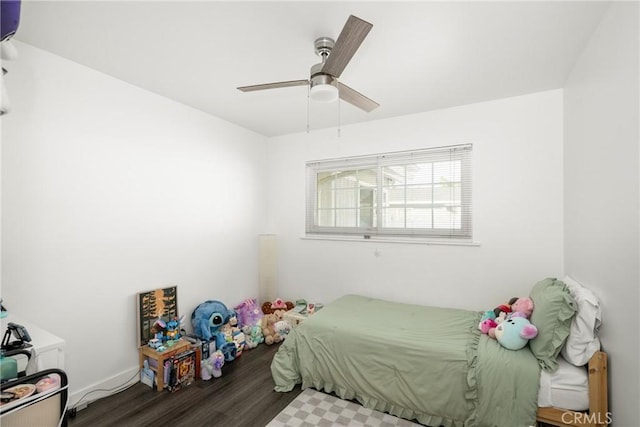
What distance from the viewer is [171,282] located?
2898 mm

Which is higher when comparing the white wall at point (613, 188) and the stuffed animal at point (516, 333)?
the white wall at point (613, 188)

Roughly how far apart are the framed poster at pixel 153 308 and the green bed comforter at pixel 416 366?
3.59 feet

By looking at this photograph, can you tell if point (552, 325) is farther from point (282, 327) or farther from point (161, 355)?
point (161, 355)

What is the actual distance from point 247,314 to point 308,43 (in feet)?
9.34

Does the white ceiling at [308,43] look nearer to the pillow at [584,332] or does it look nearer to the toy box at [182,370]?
the pillow at [584,332]

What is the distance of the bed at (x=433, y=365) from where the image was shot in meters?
1.81

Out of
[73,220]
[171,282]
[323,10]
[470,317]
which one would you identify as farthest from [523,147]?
[73,220]

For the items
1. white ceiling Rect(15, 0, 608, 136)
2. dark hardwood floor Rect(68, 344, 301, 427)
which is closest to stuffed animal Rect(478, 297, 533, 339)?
dark hardwood floor Rect(68, 344, 301, 427)

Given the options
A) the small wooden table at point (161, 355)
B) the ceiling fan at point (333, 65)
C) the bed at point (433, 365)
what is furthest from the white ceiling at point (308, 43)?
the small wooden table at point (161, 355)

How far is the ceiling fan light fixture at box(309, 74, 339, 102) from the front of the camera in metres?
1.79

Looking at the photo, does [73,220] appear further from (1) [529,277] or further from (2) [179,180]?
(1) [529,277]

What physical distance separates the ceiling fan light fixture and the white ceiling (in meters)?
0.27

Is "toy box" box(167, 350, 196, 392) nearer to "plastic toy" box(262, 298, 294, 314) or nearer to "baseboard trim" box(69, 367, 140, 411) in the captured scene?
"baseboard trim" box(69, 367, 140, 411)

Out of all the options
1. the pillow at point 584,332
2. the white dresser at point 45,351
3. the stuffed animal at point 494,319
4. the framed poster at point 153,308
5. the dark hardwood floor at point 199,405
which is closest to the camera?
the white dresser at point 45,351
